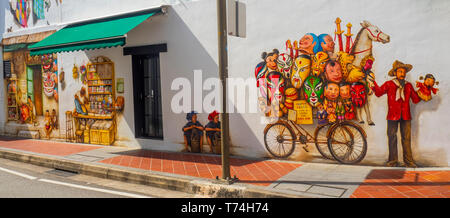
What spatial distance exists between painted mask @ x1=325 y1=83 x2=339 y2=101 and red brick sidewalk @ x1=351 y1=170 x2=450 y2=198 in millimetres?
1530

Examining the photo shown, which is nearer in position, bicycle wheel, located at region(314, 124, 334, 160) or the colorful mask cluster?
the colorful mask cluster

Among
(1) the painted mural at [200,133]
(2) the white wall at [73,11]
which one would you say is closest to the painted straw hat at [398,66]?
(1) the painted mural at [200,133]

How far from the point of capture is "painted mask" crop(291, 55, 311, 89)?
6.85 meters

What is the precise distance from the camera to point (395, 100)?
608 cm

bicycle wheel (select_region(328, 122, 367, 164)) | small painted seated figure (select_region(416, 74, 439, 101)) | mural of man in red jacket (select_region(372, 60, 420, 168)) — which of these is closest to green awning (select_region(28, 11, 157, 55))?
bicycle wheel (select_region(328, 122, 367, 164))

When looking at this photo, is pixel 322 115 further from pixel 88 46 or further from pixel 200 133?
pixel 88 46

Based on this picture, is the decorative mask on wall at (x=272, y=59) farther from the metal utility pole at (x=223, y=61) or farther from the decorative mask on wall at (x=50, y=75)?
the decorative mask on wall at (x=50, y=75)

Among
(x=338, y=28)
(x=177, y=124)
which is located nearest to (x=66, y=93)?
(x=177, y=124)

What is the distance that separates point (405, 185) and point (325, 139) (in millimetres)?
1844

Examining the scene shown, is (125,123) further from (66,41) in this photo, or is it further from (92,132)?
(66,41)

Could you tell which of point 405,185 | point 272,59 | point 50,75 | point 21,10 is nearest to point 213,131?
point 272,59

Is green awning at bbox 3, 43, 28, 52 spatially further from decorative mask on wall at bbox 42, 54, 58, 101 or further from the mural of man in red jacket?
the mural of man in red jacket

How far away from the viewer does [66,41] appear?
28.0 feet

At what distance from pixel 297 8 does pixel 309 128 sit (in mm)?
2355
